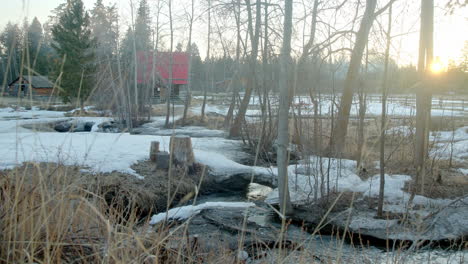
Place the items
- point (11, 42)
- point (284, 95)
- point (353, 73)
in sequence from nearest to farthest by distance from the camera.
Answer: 1. point (11, 42)
2. point (284, 95)
3. point (353, 73)

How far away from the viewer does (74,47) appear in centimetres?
2944

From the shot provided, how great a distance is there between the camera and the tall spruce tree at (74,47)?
2886 cm

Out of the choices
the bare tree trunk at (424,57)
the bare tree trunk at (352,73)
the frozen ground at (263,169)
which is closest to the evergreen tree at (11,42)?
the frozen ground at (263,169)

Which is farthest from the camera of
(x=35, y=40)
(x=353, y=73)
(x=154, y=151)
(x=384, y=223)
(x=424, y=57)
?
(x=35, y=40)

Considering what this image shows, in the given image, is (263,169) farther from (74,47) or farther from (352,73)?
(74,47)

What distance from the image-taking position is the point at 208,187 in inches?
349

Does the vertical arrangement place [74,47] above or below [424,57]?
above

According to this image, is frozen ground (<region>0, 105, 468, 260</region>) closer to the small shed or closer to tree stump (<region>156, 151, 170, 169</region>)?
tree stump (<region>156, 151, 170, 169</region>)

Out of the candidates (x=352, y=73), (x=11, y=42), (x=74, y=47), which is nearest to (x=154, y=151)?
(x=11, y=42)

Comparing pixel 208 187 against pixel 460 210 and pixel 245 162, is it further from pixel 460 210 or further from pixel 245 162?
pixel 460 210

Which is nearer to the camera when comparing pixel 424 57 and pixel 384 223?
pixel 384 223

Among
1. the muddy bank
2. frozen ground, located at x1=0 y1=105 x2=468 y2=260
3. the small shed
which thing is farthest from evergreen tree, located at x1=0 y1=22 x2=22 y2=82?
the muddy bank

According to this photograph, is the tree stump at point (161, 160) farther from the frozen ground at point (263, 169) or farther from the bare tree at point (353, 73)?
the bare tree at point (353, 73)

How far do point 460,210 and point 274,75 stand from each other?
4.79m
